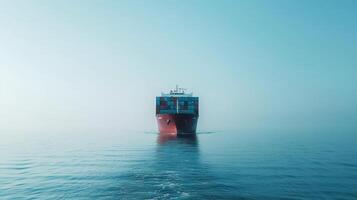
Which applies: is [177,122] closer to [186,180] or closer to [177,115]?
[177,115]

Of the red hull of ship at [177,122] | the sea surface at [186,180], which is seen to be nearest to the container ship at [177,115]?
the red hull of ship at [177,122]

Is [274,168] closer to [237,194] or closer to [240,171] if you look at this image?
[240,171]

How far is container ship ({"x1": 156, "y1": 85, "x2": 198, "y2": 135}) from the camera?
9725cm

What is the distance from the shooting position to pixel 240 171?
1481 inches

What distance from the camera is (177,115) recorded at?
95188mm

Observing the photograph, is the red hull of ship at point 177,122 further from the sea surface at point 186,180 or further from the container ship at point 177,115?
the sea surface at point 186,180

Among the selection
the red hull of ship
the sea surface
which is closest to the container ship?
the red hull of ship

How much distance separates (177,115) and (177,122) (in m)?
3.01

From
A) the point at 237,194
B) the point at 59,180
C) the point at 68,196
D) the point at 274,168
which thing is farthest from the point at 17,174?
the point at 274,168

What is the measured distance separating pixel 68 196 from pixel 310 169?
97.2 ft

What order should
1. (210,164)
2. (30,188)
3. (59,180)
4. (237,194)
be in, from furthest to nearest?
(210,164) → (59,180) → (30,188) → (237,194)

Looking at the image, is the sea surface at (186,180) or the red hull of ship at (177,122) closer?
the sea surface at (186,180)

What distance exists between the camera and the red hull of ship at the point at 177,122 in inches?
3799

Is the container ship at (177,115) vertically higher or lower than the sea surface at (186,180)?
higher
